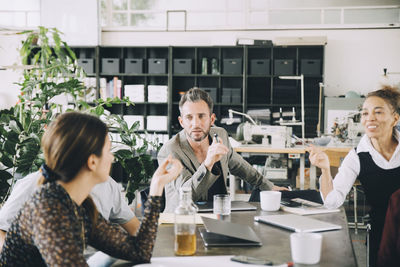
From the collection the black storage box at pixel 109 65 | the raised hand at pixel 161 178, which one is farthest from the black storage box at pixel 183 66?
the raised hand at pixel 161 178

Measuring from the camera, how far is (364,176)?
7.63ft

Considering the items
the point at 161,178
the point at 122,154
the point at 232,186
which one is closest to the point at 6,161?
the point at 122,154

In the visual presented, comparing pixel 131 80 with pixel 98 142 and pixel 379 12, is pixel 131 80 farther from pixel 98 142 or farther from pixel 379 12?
pixel 98 142

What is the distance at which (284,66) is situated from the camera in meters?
6.46

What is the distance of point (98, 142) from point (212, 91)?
5427mm

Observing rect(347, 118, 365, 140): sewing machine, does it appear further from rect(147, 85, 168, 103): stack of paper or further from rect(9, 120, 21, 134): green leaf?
rect(9, 120, 21, 134): green leaf

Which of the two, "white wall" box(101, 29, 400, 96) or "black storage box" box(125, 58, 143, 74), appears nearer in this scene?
"white wall" box(101, 29, 400, 96)

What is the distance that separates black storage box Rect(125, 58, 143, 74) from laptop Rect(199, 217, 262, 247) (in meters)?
5.46

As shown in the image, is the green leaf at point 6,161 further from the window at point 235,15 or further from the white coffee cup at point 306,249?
the window at point 235,15

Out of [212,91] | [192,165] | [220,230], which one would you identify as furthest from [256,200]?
[212,91]

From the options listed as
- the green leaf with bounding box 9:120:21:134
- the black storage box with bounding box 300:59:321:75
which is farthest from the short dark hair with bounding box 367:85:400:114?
the black storage box with bounding box 300:59:321:75

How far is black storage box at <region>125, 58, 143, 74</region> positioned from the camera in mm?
6801

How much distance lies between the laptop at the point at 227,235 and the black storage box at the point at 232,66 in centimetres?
519

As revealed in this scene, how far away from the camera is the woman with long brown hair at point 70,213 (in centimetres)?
115
